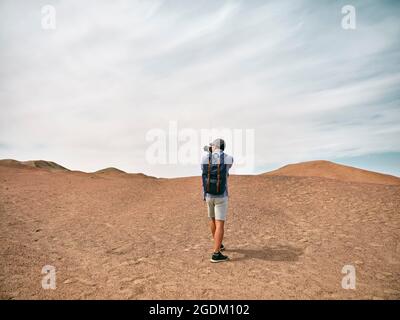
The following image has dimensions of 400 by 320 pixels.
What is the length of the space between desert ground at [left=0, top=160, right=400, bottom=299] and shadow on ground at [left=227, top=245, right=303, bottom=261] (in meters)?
0.02

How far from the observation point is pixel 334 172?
37.8 m

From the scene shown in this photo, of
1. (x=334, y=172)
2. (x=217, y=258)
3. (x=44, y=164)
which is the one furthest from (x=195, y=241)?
(x=44, y=164)

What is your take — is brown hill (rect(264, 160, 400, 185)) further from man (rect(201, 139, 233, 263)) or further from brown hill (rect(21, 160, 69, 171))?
brown hill (rect(21, 160, 69, 171))

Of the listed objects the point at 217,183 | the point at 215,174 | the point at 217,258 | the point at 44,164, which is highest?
the point at 215,174

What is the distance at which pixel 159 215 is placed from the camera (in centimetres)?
1013

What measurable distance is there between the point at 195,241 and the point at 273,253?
2021 millimetres

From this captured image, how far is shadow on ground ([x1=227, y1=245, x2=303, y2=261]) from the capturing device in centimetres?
596

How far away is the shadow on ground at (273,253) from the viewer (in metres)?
5.96

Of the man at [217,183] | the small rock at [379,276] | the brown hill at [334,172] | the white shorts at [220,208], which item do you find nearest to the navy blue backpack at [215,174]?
the man at [217,183]

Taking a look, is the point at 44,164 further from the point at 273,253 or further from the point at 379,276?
the point at 379,276

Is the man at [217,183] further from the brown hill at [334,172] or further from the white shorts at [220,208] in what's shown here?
the brown hill at [334,172]

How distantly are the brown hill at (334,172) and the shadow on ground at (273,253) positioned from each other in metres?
30.5
